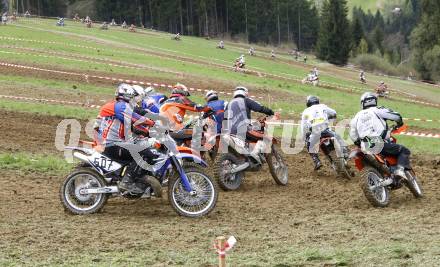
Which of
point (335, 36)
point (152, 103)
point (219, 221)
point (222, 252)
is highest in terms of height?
point (335, 36)

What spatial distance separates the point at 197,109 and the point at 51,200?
3.47 metres

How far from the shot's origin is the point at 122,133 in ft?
32.0

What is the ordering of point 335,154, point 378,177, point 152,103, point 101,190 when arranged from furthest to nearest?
point 335,154, point 152,103, point 378,177, point 101,190

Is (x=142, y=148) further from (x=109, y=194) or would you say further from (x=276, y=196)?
(x=276, y=196)

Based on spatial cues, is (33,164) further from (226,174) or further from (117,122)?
(117,122)

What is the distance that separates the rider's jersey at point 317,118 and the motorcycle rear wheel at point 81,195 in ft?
19.3

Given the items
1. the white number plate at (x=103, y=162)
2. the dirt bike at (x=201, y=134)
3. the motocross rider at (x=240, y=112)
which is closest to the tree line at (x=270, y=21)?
the motocross rider at (x=240, y=112)

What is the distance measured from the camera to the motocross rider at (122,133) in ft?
31.6

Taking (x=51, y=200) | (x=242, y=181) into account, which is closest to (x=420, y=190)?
(x=242, y=181)

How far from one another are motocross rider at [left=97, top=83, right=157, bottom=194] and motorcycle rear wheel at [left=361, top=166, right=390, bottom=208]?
11.6 ft

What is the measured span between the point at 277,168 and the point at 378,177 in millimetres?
2536

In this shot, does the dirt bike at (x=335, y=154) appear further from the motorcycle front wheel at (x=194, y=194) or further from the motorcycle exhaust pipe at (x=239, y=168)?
the motorcycle front wheel at (x=194, y=194)

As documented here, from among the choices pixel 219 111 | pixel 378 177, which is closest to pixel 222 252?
pixel 378 177

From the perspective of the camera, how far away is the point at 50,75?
29.0 m
